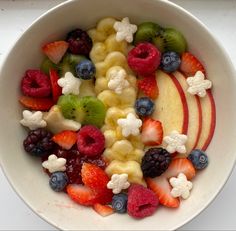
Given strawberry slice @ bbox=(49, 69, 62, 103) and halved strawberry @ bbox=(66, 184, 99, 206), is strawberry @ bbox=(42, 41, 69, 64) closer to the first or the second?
strawberry slice @ bbox=(49, 69, 62, 103)

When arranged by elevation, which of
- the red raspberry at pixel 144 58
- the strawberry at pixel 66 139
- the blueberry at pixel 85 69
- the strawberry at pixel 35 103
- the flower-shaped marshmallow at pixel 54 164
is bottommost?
the flower-shaped marshmallow at pixel 54 164

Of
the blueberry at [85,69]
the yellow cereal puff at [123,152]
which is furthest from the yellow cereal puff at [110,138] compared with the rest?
the blueberry at [85,69]

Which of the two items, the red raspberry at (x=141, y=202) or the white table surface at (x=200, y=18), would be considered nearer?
the red raspberry at (x=141, y=202)

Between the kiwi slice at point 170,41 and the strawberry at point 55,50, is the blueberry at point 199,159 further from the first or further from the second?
the strawberry at point 55,50

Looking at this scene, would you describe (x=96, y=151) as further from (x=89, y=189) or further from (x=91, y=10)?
(x=91, y=10)

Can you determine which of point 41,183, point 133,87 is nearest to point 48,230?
point 41,183

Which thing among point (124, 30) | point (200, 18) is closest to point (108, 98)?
point (124, 30)

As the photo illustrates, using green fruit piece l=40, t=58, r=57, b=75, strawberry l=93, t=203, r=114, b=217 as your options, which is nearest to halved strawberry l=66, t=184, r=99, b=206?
strawberry l=93, t=203, r=114, b=217
